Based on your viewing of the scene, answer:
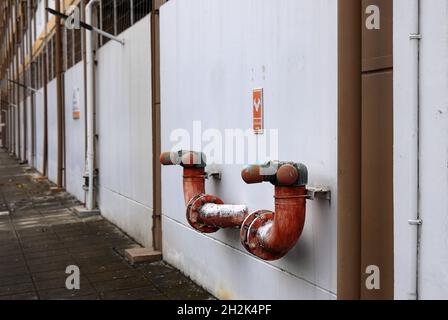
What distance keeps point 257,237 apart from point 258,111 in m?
1.18

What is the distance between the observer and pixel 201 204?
5.62m

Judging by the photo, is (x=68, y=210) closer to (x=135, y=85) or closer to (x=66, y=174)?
(x=66, y=174)

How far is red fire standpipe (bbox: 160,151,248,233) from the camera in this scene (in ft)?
17.1

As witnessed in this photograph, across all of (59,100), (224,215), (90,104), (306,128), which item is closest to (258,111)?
(306,128)

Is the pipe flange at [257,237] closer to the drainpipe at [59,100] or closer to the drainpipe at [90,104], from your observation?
the drainpipe at [90,104]

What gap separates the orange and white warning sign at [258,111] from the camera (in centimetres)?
494

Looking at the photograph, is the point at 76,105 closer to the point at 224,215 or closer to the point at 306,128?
the point at 224,215

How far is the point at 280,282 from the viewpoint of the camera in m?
4.79

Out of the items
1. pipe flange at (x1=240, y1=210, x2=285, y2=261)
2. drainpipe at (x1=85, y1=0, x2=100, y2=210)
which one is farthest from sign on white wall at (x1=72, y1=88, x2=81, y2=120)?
pipe flange at (x1=240, y1=210, x2=285, y2=261)

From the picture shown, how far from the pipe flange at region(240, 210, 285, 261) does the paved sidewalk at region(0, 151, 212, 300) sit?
172cm

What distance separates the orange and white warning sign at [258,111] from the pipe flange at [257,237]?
809 mm
